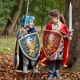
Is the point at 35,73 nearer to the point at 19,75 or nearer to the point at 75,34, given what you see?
the point at 19,75

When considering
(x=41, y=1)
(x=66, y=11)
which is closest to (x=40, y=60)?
(x=66, y=11)

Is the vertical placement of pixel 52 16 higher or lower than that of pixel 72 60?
higher

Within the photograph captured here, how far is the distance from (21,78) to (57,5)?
31.3 metres

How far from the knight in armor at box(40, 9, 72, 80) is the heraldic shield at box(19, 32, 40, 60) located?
0.55 feet

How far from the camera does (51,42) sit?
21.6 feet

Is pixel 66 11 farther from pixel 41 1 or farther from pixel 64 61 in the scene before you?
pixel 41 1

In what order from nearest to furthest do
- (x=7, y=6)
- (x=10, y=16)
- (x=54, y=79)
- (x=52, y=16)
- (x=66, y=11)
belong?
(x=52, y=16)
(x=54, y=79)
(x=66, y=11)
(x=7, y=6)
(x=10, y=16)

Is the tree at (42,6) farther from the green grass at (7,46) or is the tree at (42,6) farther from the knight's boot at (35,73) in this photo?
the knight's boot at (35,73)

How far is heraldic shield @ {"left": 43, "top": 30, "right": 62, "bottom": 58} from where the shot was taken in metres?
6.52

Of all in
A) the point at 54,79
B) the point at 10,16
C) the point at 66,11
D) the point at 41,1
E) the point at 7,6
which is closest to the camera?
the point at 54,79

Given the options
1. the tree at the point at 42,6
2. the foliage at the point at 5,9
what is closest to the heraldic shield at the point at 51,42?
the foliage at the point at 5,9

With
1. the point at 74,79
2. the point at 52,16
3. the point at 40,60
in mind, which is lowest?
the point at 74,79

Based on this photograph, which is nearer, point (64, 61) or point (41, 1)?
point (64, 61)

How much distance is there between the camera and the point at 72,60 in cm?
767
